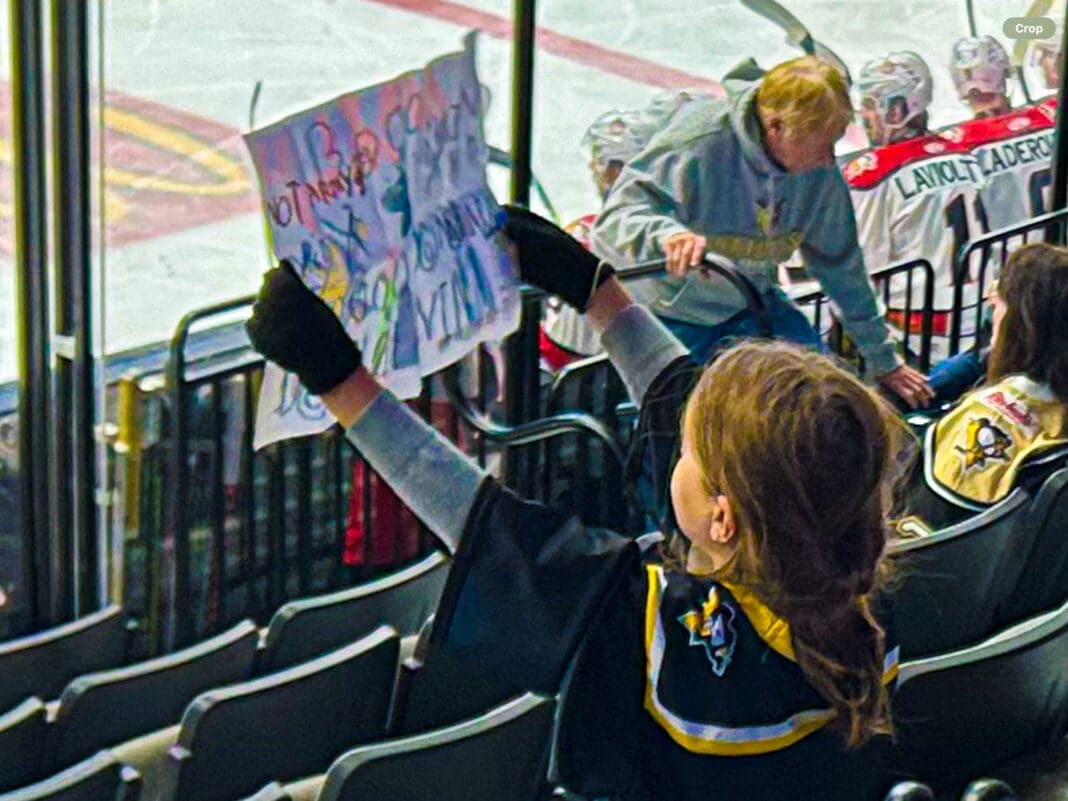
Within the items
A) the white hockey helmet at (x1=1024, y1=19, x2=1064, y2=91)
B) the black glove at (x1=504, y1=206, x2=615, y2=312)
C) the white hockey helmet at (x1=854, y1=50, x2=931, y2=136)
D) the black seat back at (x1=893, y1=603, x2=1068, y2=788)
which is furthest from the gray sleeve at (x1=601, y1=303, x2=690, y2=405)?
the white hockey helmet at (x1=1024, y1=19, x2=1064, y2=91)

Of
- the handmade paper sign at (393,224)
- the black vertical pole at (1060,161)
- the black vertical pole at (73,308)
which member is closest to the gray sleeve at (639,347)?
the handmade paper sign at (393,224)

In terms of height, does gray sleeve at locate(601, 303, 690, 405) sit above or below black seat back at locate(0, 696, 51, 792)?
above

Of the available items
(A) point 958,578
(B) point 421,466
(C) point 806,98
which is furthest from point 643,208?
(B) point 421,466

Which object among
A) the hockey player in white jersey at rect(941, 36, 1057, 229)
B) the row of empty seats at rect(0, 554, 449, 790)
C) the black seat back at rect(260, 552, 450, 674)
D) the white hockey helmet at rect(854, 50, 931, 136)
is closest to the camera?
the row of empty seats at rect(0, 554, 449, 790)

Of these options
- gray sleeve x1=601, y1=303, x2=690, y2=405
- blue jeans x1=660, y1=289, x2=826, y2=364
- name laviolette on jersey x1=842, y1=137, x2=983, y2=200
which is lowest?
blue jeans x1=660, y1=289, x2=826, y2=364

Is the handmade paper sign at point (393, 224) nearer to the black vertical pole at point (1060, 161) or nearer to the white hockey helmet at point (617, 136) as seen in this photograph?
the white hockey helmet at point (617, 136)

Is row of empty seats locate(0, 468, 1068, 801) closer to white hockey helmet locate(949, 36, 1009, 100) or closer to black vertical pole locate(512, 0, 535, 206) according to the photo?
black vertical pole locate(512, 0, 535, 206)

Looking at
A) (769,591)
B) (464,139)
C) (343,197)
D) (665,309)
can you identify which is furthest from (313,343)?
(665,309)

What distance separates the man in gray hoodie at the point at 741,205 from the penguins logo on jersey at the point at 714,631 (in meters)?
1.66

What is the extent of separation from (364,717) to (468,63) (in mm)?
1289

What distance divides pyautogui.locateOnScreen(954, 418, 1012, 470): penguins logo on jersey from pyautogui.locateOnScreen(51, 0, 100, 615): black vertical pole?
1.55 meters

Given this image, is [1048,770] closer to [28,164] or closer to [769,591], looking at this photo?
[769,591]

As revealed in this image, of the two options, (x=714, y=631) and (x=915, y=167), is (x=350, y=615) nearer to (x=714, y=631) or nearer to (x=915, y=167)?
(x=714, y=631)

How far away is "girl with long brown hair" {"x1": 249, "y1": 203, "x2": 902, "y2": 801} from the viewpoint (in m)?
2.00
